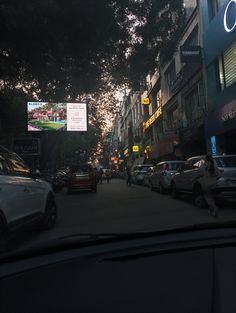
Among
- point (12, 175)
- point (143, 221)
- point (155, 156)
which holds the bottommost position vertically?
point (143, 221)

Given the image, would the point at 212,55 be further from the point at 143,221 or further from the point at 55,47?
the point at 143,221

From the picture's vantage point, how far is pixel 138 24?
14.9 m

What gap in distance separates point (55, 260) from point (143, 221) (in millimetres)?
8584

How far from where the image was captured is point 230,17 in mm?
20359

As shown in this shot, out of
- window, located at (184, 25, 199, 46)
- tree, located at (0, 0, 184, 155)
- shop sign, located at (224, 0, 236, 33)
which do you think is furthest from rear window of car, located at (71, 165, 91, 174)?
window, located at (184, 25, 199, 46)

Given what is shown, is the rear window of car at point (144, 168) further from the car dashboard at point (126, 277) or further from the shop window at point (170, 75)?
the car dashboard at point (126, 277)

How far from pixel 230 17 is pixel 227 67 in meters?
2.64

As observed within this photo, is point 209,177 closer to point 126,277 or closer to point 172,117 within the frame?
point 126,277

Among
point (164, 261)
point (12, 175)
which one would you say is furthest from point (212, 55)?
point (164, 261)

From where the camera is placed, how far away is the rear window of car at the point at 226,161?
Answer: 1345cm

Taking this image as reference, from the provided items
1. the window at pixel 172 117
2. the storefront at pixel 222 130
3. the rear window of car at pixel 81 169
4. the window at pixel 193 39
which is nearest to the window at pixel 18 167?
the storefront at pixel 222 130

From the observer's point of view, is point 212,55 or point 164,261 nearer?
point 164,261

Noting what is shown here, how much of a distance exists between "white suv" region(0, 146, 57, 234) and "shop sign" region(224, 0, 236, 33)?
13677mm

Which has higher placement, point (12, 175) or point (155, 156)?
point (155, 156)
